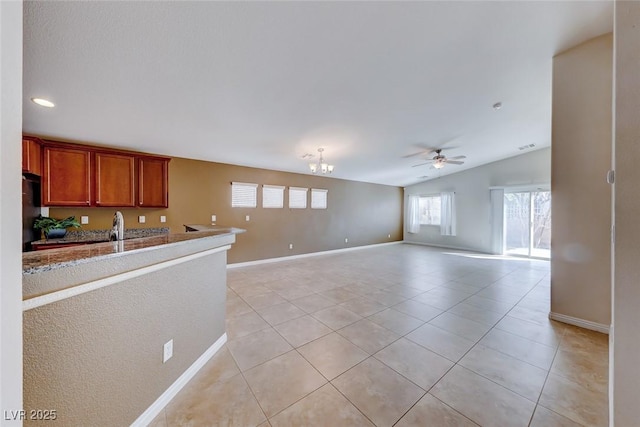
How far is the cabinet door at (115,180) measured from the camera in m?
3.34

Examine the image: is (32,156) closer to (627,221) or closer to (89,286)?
(89,286)

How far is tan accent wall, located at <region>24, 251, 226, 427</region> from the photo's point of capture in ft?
2.94

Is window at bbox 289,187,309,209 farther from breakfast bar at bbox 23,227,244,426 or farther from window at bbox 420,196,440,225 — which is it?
window at bbox 420,196,440,225

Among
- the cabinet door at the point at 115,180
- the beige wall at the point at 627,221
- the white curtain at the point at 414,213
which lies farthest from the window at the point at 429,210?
the cabinet door at the point at 115,180

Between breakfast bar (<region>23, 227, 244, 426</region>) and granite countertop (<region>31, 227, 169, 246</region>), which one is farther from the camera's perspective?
granite countertop (<region>31, 227, 169, 246</region>)

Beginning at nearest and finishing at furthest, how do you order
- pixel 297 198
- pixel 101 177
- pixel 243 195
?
pixel 101 177 → pixel 243 195 → pixel 297 198

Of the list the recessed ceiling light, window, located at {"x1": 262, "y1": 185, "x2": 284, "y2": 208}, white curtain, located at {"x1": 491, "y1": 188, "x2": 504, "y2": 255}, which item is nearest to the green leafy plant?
the recessed ceiling light

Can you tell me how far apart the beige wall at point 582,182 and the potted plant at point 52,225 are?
6.36 metres

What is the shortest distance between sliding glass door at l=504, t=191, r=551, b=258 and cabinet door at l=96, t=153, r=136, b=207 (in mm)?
9129

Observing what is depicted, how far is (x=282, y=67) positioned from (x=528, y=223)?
24.8ft

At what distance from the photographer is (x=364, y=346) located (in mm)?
2090

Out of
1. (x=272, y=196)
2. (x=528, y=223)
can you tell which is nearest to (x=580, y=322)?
(x=528, y=223)
